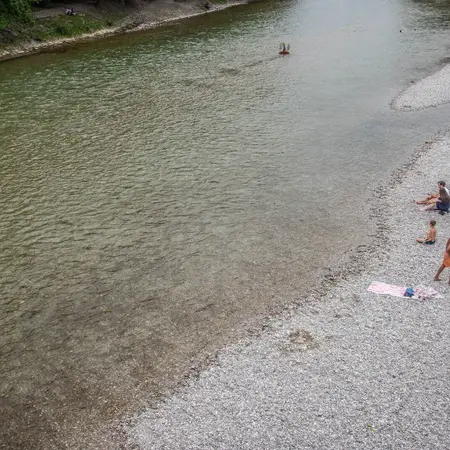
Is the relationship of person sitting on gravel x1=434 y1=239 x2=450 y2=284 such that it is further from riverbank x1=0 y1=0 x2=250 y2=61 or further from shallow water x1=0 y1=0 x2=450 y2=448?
riverbank x1=0 y1=0 x2=250 y2=61

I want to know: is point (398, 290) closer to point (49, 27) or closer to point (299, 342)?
point (299, 342)

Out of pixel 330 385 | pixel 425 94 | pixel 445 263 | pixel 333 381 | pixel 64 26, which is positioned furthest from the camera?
pixel 64 26

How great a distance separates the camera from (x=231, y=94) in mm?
41781

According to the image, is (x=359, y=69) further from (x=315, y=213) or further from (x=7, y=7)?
(x=7, y=7)

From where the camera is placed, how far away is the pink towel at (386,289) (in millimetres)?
18594

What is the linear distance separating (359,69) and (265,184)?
85.6 ft

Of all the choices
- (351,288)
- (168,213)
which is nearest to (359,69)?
(168,213)

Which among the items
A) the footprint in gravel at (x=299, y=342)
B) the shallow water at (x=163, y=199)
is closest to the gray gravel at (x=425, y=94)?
the shallow water at (x=163, y=199)

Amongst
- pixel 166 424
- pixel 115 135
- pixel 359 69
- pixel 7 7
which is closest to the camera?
pixel 166 424

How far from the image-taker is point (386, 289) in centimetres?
1888

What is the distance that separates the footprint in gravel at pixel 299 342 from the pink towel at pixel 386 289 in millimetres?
3689

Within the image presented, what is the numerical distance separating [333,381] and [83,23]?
198 ft

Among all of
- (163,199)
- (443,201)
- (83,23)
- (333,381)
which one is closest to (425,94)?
(443,201)

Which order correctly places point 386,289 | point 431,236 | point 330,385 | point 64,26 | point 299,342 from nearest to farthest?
1. point 330,385
2. point 299,342
3. point 386,289
4. point 431,236
5. point 64,26
